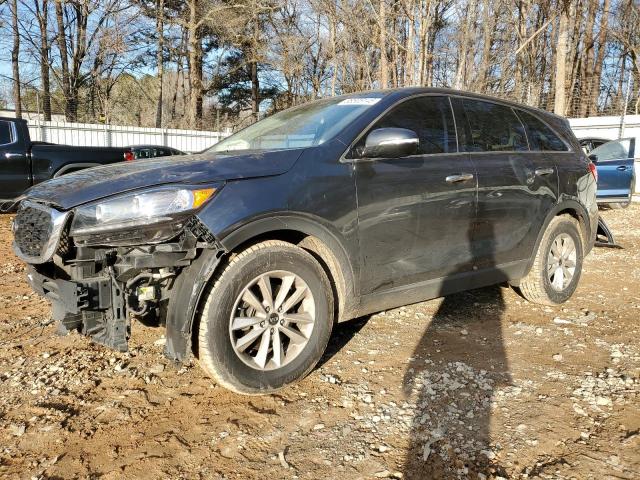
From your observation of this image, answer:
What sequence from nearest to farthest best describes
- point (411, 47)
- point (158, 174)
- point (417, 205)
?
point (158, 174)
point (417, 205)
point (411, 47)

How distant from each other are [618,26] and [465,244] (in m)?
28.7

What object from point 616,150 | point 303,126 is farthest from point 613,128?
point 303,126

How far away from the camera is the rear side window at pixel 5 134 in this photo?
7.66 meters

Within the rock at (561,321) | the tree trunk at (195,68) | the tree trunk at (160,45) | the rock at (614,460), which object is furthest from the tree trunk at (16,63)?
the rock at (614,460)

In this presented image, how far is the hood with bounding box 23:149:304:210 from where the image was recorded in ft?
8.36

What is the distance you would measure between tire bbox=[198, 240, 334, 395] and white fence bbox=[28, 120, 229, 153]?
15142 millimetres

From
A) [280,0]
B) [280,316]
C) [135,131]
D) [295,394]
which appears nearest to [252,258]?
[280,316]

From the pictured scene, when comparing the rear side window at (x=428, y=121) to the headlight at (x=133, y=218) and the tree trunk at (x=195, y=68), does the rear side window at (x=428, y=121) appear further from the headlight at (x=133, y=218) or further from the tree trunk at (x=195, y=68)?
the tree trunk at (x=195, y=68)

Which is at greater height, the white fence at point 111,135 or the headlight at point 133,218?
the white fence at point 111,135

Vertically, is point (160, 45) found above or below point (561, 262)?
above

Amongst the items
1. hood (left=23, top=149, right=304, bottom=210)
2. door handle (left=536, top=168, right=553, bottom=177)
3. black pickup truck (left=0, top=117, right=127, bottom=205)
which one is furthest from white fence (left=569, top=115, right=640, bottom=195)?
hood (left=23, top=149, right=304, bottom=210)

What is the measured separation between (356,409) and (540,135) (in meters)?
3.11

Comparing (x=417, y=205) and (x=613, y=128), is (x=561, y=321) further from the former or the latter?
(x=613, y=128)

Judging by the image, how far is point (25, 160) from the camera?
7727mm
